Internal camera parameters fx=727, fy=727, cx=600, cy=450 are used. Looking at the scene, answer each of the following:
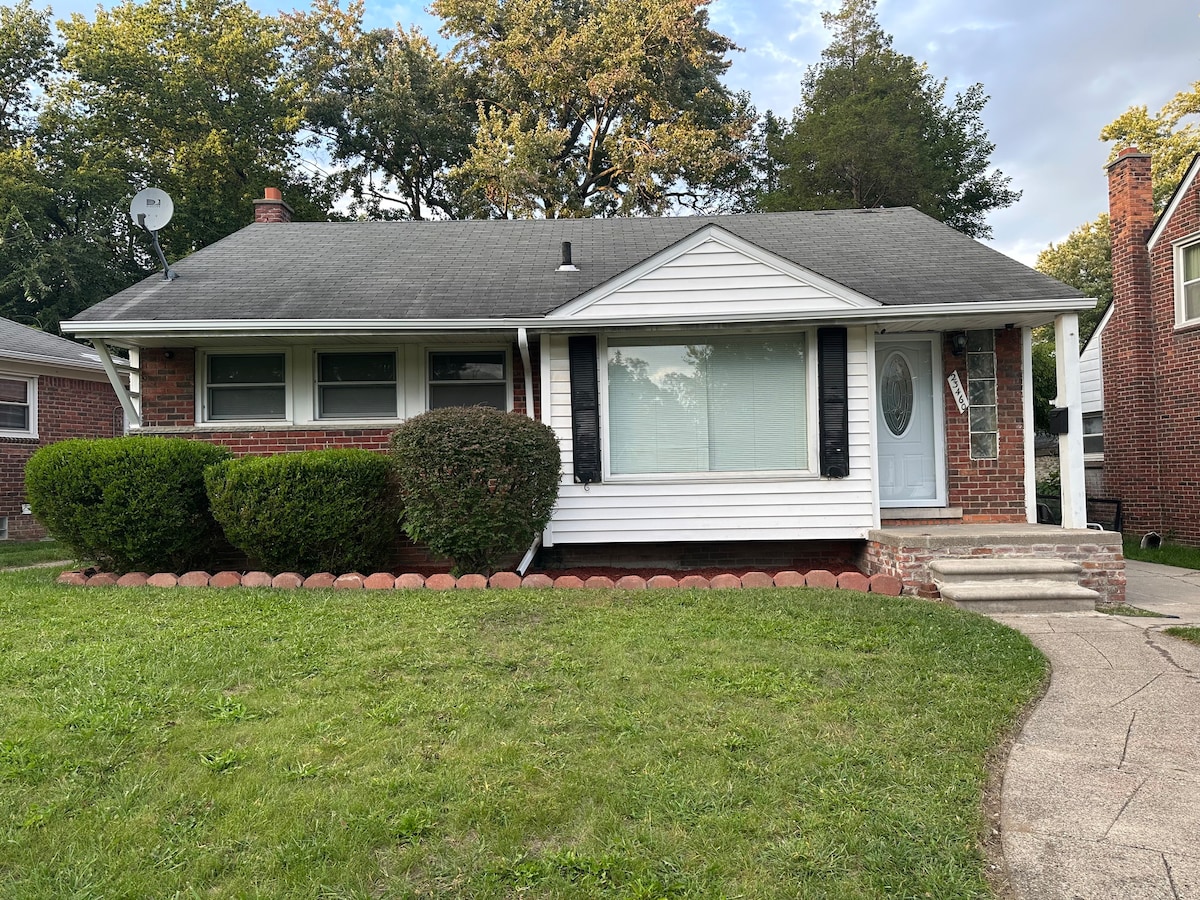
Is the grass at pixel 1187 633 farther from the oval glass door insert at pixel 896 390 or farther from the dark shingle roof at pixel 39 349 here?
the dark shingle roof at pixel 39 349

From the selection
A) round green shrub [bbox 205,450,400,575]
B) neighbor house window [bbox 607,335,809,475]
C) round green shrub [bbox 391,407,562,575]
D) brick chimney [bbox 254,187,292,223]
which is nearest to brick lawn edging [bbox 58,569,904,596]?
round green shrub [bbox 205,450,400,575]

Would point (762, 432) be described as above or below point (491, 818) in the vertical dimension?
above

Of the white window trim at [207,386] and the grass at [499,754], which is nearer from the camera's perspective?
the grass at [499,754]

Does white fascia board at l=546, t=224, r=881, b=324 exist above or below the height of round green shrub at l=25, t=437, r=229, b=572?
above

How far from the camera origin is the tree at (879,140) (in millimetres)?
21797

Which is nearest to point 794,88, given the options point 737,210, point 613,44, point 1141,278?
point 737,210

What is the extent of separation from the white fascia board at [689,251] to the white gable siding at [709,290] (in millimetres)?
22

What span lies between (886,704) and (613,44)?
23.4 m

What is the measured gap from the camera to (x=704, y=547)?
311 inches

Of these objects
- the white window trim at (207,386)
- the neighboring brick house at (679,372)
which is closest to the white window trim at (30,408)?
the neighboring brick house at (679,372)

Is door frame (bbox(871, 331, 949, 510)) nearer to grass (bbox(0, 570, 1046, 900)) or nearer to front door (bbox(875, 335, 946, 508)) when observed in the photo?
front door (bbox(875, 335, 946, 508))

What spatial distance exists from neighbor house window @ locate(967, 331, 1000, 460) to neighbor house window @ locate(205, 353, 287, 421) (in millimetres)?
7659

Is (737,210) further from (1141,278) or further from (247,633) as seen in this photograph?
(247,633)

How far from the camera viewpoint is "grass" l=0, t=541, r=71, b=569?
9180mm
